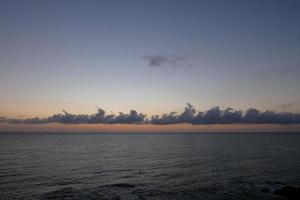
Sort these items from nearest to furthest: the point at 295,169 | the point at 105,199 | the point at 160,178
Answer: the point at 105,199 < the point at 160,178 < the point at 295,169

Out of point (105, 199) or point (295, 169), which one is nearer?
point (105, 199)

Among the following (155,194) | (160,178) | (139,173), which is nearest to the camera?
(155,194)

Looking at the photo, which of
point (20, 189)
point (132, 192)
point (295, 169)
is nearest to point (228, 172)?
point (295, 169)

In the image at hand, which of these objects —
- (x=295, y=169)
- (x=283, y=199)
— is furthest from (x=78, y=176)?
(x=295, y=169)

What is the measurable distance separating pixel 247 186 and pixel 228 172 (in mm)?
15969

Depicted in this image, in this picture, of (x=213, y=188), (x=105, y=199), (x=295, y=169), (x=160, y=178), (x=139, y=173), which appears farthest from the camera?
(x=295, y=169)

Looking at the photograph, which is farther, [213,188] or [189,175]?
[189,175]

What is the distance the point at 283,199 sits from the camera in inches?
1702

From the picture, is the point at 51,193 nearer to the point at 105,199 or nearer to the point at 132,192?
the point at 105,199

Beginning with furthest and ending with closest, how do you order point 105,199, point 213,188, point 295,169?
point 295,169, point 213,188, point 105,199

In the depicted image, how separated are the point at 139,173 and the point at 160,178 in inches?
294

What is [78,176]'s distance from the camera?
62.1 metres

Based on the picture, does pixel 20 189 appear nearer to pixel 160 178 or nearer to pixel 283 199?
pixel 160 178

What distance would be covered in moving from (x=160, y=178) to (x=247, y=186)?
59.6ft
